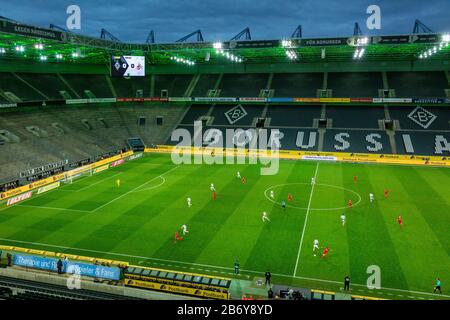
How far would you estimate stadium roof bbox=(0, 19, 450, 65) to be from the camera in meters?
48.9

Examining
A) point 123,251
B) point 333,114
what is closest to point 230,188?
point 123,251

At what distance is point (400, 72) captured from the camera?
69.2 meters

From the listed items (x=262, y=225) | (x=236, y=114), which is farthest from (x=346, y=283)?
(x=236, y=114)

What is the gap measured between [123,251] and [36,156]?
30733mm

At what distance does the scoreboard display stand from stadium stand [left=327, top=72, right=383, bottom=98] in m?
33.6

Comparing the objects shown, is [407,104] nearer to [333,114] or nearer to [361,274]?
[333,114]

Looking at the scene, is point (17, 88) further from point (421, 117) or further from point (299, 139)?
point (421, 117)

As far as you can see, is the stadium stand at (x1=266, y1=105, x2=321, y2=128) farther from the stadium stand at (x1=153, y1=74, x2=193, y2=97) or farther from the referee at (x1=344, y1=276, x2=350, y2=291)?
the referee at (x1=344, y1=276, x2=350, y2=291)

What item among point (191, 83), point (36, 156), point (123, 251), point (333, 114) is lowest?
point (123, 251)

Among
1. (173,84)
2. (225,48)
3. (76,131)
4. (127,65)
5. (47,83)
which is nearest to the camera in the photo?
(127,65)

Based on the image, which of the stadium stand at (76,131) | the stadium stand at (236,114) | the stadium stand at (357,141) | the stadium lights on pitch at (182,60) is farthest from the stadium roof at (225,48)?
the stadium stand at (357,141)

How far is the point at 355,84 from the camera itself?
224 feet

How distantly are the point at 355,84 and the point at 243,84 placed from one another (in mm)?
20547

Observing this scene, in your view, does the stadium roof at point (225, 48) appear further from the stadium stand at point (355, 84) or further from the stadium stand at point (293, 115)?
the stadium stand at point (293, 115)
